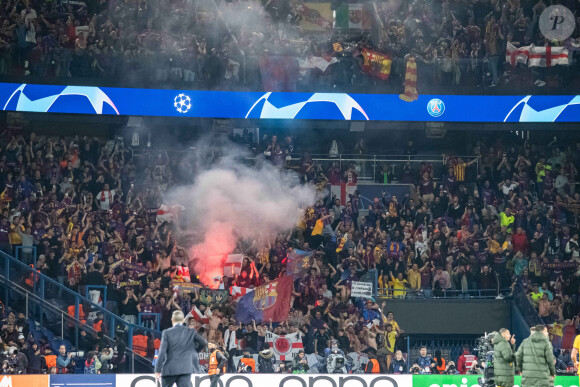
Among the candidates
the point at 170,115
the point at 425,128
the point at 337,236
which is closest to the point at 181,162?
the point at 170,115

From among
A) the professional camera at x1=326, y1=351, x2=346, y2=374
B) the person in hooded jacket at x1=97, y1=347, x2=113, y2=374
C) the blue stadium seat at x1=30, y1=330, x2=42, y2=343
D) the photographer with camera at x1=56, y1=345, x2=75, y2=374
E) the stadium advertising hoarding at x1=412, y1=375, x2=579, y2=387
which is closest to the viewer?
the stadium advertising hoarding at x1=412, y1=375, x2=579, y2=387

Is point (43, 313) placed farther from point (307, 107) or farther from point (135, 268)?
point (307, 107)

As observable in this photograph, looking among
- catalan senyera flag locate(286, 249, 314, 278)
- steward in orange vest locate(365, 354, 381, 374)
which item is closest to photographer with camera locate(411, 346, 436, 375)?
steward in orange vest locate(365, 354, 381, 374)

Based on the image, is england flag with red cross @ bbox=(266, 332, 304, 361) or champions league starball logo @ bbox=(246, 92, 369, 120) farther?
champions league starball logo @ bbox=(246, 92, 369, 120)

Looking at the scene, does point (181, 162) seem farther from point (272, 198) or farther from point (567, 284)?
point (567, 284)

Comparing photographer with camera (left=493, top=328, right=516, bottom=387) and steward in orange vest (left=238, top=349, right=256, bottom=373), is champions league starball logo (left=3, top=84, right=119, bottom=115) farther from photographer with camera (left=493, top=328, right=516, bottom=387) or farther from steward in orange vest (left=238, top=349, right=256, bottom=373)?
photographer with camera (left=493, top=328, right=516, bottom=387)

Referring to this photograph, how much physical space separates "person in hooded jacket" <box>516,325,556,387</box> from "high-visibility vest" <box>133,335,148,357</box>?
9.59 metres

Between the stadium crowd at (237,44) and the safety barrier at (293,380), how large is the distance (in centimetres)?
1098

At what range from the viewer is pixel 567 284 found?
23.9 metres

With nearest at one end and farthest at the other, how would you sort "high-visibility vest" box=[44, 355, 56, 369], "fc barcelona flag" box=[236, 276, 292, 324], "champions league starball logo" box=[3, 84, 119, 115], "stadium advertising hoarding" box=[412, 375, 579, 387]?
"stadium advertising hoarding" box=[412, 375, 579, 387]
"high-visibility vest" box=[44, 355, 56, 369]
"fc barcelona flag" box=[236, 276, 292, 324]
"champions league starball logo" box=[3, 84, 119, 115]

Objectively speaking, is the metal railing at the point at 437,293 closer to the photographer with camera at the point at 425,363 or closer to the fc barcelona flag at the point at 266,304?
the fc barcelona flag at the point at 266,304

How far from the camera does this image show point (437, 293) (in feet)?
80.1

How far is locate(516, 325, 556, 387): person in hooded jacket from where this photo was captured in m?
13.4

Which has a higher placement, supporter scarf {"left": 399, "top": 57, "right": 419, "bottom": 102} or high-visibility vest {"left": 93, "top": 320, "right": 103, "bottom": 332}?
supporter scarf {"left": 399, "top": 57, "right": 419, "bottom": 102}
